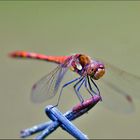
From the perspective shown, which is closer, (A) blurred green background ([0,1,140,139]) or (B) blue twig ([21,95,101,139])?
(B) blue twig ([21,95,101,139])

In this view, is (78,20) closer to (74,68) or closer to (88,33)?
(88,33)

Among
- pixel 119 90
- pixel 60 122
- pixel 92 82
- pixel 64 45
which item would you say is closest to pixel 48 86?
pixel 92 82

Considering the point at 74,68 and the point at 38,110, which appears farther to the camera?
the point at 38,110

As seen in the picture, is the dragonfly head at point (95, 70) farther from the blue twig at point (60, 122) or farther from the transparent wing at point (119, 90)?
the blue twig at point (60, 122)

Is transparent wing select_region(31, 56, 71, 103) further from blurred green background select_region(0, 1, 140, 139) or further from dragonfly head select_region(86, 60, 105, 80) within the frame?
blurred green background select_region(0, 1, 140, 139)

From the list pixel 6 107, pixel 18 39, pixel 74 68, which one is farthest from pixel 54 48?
pixel 74 68

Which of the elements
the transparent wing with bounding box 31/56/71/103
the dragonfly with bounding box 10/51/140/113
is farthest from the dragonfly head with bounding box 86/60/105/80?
the transparent wing with bounding box 31/56/71/103

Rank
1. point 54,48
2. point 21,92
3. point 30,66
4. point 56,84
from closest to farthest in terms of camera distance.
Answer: point 56,84 < point 21,92 < point 30,66 < point 54,48
